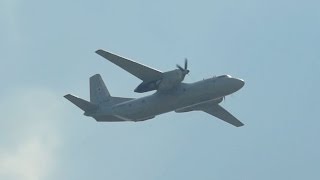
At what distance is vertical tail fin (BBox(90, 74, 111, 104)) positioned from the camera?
94.9 meters

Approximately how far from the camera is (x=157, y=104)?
8675cm

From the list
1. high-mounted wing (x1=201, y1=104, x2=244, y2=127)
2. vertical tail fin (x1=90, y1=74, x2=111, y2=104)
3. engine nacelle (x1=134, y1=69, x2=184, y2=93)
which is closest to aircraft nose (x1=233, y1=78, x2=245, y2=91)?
engine nacelle (x1=134, y1=69, x2=184, y2=93)

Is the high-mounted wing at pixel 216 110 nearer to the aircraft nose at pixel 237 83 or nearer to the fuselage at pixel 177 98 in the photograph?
the fuselage at pixel 177 98

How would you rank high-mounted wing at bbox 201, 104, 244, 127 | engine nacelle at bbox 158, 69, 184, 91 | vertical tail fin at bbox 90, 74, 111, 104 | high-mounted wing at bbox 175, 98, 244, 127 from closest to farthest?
engine nacelle at bbox 158, 69, 184, 91
high-mounted wing at bbox 175, 98, 244, 127
vertical tail fin at bbox 90, 74, 111, 104
high-mounted wing at bbox 201, 104, 244, 127

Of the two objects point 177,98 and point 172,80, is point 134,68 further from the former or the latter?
point 177,98

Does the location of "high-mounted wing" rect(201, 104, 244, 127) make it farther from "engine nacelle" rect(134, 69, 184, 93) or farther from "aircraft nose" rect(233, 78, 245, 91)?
"aircraft nose" rect(233, 78, 245, 91)

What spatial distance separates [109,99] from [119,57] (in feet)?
34.1

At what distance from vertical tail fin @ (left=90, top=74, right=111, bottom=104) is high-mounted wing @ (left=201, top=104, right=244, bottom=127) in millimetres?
12084

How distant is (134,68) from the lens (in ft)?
284

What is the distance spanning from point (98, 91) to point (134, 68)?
39.5ft

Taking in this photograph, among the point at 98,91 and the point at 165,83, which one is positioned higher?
the point at 165,83

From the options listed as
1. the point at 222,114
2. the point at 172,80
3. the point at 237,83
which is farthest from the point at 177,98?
the point at 222,114

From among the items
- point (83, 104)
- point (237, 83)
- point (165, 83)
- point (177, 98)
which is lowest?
point (83, 104)

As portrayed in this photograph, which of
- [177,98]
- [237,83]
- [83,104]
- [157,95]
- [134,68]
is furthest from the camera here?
[83,104]
